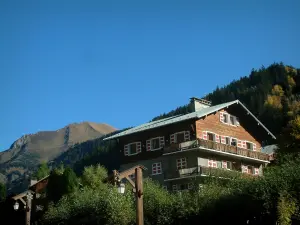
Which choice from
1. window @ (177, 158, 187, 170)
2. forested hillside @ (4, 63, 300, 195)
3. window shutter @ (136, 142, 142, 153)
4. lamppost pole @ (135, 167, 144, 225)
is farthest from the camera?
forested hillside @ (4, 63, 300, 195)

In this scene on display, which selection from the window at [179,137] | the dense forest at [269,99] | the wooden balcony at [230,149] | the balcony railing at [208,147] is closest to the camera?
the balcony railing at [208,147]

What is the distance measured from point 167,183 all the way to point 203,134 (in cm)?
693

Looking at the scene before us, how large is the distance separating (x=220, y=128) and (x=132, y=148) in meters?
11.1

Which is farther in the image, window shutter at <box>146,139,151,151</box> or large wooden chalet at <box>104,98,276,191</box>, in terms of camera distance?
window shutter at <box>146,139,151,151</box>

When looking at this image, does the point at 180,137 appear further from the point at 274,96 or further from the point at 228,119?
the point at 274,96

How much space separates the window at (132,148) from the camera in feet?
184

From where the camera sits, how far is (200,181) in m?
49.0

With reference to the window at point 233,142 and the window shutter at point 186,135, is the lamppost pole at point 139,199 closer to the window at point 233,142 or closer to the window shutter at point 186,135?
the window shutter at point 186,135

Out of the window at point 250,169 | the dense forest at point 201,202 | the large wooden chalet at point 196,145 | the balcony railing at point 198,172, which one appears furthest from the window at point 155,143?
the window at point 250,169

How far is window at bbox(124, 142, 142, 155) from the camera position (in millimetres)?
56062

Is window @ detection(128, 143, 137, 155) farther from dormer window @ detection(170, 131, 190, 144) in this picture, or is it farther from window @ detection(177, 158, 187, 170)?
window @ detection(177, 158, 187, 170)

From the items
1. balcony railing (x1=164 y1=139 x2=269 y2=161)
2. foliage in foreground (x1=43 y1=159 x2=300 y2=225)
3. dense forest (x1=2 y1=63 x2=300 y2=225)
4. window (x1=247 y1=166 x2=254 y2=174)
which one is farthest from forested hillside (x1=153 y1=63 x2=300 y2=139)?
foliage in foreground (x1=43 y1=159 x2=300 y2=225)

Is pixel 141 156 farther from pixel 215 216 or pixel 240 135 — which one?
pixel 215 216

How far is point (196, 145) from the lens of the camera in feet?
162
